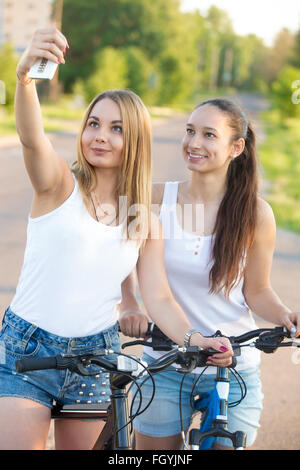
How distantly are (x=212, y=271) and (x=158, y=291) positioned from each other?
331 millimetres

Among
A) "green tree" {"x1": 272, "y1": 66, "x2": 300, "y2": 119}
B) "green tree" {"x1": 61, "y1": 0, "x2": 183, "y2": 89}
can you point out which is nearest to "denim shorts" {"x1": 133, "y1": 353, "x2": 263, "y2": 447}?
"green tree" {"x1": 272, "y1": 66, "x2": 300, "y2": 119}

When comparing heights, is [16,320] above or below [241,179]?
below

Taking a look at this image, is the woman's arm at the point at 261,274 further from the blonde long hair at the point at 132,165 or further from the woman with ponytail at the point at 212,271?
the blonde long hair at the point at 132,165

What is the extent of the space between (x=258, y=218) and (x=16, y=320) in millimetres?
1200

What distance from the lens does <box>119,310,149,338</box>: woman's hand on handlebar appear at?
8.84 ft

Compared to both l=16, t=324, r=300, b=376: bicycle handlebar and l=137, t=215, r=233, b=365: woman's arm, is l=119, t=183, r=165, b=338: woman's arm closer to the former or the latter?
l=137, t=215, r=233, b=365: woman's arm

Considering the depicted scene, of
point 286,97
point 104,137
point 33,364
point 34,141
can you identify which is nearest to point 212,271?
point 104,137

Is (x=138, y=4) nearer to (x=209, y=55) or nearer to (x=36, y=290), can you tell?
(x=209, y=55)

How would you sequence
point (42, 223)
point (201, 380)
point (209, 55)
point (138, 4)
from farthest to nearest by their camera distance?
point (209, 55)
point (138, 4)
point (201, 380)
point (42, 223)

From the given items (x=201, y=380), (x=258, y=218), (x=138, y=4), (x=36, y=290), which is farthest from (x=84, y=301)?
(x=138, y=4)

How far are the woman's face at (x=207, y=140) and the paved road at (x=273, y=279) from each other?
81.5 inches

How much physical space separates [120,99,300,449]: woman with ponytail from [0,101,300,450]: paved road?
54.4 inches

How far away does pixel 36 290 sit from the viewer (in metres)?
2.30
